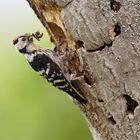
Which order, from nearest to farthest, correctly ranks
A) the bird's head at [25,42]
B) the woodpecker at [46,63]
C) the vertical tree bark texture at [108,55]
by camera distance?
the vertical tree bark texture at [108,55] < the woodpecker at [46,63] < the bird's head at [25,42]

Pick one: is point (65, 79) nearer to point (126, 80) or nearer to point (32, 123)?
point (126, 80)

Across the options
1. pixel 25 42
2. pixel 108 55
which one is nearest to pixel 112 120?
pixel 108 55

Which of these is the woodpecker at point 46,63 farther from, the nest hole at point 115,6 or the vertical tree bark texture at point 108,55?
the nest hole at point 115,6

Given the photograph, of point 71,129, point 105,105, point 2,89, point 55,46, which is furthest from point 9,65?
point 105,105

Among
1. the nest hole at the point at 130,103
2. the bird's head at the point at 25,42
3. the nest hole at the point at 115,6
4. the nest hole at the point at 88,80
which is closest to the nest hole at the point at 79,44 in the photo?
the nest hole at the point at 88,80

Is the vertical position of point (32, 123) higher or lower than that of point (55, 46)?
lower

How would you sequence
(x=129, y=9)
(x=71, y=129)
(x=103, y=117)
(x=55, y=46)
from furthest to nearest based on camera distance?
(x=71, y=129), (x=55, y=46), (x=103, y=117), (x=129, y=9)

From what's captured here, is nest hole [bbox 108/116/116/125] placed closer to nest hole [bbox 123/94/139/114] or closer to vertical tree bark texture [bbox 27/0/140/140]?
vertical tree bark texture [bbox 27/0/140/140]
